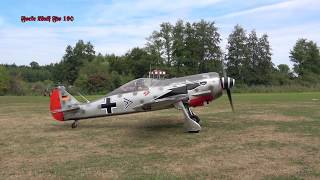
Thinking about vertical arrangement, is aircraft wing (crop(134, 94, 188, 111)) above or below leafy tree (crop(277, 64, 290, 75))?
below

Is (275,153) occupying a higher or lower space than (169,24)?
lower

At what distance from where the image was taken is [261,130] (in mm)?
12242

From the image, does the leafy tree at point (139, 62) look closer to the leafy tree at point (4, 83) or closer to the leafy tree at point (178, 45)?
the leafy tree at point (178, 45)

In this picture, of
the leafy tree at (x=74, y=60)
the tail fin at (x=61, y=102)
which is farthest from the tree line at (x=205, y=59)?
the tail fin at (x=61, y=102)

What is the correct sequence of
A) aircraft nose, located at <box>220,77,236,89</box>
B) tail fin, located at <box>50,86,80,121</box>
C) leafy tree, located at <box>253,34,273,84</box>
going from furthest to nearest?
leafy tree, located at <box>253,34,273,84</box>
tail fin, located at <box>50,86,80,121</box>
aircraft nose, located at <box>220,77,236,89</box>

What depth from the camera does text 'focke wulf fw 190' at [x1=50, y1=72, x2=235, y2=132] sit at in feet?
39.4

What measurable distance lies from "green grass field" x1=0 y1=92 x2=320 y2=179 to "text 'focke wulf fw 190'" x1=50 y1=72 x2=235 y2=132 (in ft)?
2.09

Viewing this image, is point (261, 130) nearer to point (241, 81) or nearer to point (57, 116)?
point (57, 116)

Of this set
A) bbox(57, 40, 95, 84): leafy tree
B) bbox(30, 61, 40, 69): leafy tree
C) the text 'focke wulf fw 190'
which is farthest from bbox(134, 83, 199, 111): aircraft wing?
bbox(30, 61, 40, 69): leafy tree

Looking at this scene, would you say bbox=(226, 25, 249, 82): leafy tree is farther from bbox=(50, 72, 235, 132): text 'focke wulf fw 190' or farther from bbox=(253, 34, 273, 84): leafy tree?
bbox=(50, 72, 235, 132): text 'focke wulf fw 190'

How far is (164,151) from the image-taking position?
9.30m

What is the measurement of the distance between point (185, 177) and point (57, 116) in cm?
850

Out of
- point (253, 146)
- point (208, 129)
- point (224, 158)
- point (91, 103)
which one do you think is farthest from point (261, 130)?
point (91, 103)

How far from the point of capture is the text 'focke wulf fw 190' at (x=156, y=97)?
1200 centimetres
